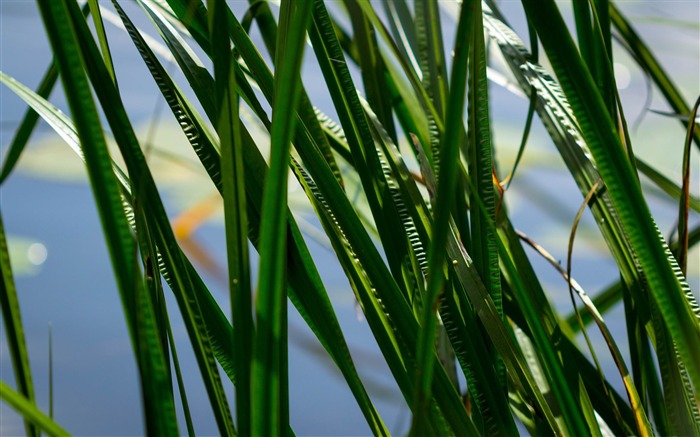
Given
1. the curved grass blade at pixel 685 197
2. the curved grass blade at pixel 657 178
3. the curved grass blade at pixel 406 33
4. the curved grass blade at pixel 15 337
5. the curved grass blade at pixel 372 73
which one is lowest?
the curved grass blade at pixel 15 337

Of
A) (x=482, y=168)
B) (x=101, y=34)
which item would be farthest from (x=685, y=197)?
(x=101, y=34)

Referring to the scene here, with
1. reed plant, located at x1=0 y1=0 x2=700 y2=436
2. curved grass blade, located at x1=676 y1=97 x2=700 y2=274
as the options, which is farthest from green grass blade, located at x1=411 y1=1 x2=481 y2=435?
curved grass blade, located at x1=676 y1=97 x2=700 y2=274

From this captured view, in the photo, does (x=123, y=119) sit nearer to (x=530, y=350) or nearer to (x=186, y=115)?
(x=186, y=115)

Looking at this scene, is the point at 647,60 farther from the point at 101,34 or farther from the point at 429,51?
the point at 101,34

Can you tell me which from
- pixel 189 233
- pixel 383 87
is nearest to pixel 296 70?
pixel 383 87

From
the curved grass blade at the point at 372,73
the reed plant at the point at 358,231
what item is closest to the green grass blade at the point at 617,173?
the reed plant at the point at 358,231

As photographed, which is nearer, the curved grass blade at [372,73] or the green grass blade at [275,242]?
the green grass blade at [275,242]

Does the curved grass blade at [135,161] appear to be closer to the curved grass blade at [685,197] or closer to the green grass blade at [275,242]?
the green grass blade at [275,242]

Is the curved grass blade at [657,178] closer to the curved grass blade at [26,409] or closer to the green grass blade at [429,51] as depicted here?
the green grass blade at [429,51]

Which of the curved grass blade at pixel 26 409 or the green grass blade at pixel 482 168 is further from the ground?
the green grass blade at pixel 482 168
